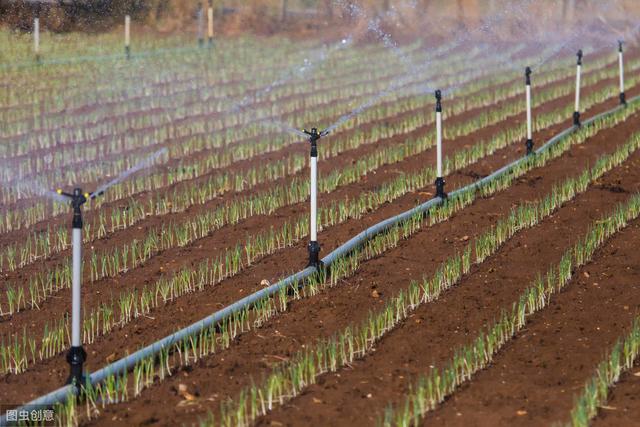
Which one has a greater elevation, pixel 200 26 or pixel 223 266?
pixel 200 26

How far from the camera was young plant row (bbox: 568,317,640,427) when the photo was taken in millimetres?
5236

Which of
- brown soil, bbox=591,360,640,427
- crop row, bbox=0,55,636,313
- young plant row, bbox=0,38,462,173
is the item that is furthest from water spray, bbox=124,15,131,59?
brown soil, bbox=591,360,640,427

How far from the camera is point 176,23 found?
21484mm

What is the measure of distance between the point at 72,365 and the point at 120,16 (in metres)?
13.4

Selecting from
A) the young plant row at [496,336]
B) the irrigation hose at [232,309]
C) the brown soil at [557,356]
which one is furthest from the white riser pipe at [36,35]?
the brown soil at [557,356]

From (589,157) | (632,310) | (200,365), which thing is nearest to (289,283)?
(200,365)

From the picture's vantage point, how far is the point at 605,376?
5.76m

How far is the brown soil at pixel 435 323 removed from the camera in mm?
5605

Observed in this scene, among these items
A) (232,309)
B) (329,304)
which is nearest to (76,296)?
(232,309)

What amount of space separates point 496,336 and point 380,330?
0.64 m

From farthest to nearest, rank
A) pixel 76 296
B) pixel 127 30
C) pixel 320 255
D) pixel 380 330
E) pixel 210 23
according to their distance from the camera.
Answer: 1. pixel 210 23
2. pixel 127 30
3. pixel 320 255
4. pixel 380 330
5. pixel 76 296

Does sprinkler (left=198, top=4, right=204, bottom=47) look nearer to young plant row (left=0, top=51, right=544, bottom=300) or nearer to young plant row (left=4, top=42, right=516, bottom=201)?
young plant row (left=4, top=42, right=516, bottom=201)

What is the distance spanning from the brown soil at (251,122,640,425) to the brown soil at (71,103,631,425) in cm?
3

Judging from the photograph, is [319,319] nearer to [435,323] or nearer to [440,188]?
[435,323]
